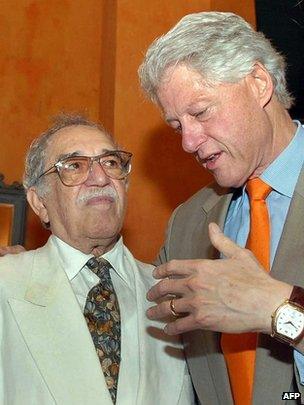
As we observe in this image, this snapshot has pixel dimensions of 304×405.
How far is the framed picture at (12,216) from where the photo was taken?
309 cm

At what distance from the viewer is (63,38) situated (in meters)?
3.48

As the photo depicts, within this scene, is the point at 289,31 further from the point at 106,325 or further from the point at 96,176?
the point at 106,325

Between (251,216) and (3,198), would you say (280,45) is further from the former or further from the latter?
(251,216)

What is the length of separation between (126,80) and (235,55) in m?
1.30

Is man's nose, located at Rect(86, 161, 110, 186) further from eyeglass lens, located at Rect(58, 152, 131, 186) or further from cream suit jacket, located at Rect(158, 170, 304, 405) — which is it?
cream suit jacket, located at Rect(158, 170, 304, 405)

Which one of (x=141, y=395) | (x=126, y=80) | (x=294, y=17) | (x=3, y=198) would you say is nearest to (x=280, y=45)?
(x=294, y=17)

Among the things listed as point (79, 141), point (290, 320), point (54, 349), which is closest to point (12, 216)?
point (79, 141)

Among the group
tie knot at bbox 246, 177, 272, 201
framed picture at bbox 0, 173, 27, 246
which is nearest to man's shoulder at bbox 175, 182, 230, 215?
tie knot at bbox 246, 177, 272, 201

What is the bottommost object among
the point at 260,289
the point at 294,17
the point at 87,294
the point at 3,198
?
the point at 3,198

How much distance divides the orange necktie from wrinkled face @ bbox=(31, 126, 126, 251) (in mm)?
381

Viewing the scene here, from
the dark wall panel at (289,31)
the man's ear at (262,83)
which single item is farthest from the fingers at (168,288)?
the dark wall panel at (289,31)

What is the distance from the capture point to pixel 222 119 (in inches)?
73.5

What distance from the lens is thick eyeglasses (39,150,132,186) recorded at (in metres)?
2.09

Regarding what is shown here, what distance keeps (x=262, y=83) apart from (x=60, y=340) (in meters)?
0.79
